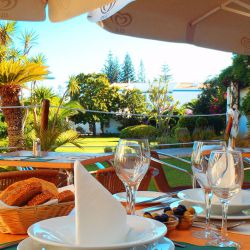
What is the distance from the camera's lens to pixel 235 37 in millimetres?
3785

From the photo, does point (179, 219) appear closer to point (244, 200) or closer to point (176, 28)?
point (244, 200)

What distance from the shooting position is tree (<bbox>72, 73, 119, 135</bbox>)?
75.2ft

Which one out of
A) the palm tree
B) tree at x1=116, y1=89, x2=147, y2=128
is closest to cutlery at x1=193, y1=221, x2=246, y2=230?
the palm tree

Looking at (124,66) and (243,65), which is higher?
(124,66)

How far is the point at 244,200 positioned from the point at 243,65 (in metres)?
12.1

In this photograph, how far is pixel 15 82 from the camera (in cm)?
691

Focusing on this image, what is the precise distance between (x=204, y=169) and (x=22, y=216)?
0.48 meters

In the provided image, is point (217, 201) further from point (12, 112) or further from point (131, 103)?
point (131, 103)

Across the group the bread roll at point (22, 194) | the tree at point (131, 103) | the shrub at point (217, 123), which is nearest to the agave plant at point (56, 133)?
the bread roll at point (22, 194)

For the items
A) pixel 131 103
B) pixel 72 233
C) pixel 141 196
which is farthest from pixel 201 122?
pixel 72 233

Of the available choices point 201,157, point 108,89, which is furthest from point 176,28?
point 108,89

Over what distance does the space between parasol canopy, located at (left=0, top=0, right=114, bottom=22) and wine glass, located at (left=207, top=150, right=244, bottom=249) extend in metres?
1.63

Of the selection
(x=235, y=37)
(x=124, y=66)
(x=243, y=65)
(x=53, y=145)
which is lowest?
(x=53, y=145)

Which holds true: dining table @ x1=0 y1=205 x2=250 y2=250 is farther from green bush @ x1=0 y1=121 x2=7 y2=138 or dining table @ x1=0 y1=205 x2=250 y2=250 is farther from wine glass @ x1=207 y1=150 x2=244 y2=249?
green bush @ x1=0 y1=121 x2=7 y2=138
